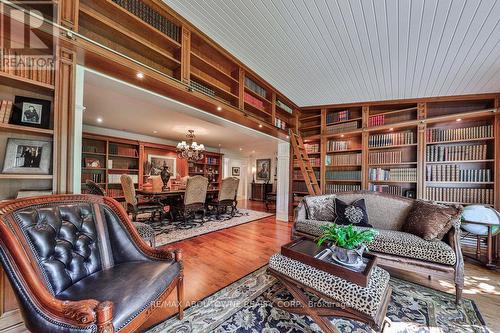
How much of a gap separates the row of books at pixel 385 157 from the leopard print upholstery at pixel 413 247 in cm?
201

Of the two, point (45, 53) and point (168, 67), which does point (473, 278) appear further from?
point (45, 53)

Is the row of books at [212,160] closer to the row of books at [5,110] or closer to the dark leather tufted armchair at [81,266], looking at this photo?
the dark leather tufted armchair at [81,266]

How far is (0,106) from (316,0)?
2.58 meters

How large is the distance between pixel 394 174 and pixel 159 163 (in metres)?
6.50

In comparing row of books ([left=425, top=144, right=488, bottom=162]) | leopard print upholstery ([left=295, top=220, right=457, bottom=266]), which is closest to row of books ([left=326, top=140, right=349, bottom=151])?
row of books ([left=425, top=144, right=488, bottom=162])

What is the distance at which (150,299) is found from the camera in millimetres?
1128

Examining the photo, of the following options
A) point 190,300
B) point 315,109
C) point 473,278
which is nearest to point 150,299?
point 190,300

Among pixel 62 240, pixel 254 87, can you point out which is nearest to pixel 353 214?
pixel 254 87

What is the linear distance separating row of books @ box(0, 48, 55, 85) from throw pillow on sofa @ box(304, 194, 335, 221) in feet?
10.5

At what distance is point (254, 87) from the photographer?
344 cm

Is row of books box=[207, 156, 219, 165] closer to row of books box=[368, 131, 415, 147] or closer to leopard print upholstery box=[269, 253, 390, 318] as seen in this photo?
row of books box=[368, 131, 415, 147]

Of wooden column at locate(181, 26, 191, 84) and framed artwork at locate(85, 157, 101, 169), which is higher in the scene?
wooden column at locate(181, 26, 191, 84)

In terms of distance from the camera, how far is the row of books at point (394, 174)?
138 inches

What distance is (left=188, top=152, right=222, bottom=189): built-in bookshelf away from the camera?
7.54m
